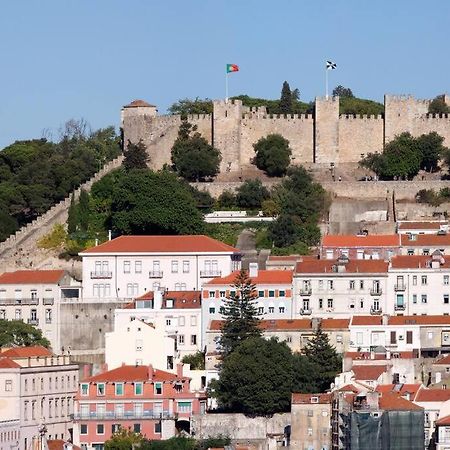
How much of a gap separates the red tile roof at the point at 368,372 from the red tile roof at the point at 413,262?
28.1ft

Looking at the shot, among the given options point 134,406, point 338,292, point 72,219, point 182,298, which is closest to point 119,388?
point 134,406

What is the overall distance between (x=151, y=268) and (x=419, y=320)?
39.2 ft

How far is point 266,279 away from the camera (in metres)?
77.8

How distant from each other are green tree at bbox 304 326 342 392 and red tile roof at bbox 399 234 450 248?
12.3 meters

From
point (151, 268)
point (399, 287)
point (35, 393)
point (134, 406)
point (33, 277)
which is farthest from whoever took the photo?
point (151, 268)

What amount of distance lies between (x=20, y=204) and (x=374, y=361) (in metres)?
27.7

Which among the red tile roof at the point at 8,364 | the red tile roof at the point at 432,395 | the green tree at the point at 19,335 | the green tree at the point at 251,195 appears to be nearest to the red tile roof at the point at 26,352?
the red tile roof at the point at 8,364

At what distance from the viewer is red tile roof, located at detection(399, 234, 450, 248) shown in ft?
272

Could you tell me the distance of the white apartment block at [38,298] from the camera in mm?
79875

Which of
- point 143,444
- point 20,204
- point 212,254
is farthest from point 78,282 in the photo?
point 143,444

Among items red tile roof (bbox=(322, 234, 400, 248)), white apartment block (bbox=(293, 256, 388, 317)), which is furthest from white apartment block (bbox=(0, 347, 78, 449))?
red tile roof (bbox=(322, 234, 400, 248))

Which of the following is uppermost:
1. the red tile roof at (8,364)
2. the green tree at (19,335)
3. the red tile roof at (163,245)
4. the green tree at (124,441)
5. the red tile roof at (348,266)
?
the red tile roof at (163,245)

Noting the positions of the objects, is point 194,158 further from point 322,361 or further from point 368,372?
point 368,372

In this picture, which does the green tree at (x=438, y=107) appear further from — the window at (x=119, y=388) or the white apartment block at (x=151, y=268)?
the window at (x=119, y=388)
